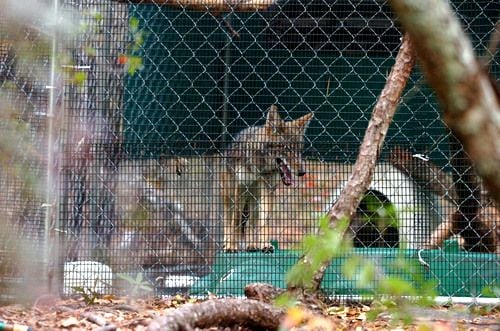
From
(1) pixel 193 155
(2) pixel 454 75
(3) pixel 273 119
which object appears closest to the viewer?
(2) pixel 454 75

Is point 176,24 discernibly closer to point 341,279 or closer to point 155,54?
point 155,54

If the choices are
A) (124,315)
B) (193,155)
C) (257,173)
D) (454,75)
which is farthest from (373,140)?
(454,75)

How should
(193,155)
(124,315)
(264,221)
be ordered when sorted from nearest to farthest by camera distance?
(124,315) → (193,155) → (264,221)

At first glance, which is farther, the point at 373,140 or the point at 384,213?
the point at 373,140

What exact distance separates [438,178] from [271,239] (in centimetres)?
123

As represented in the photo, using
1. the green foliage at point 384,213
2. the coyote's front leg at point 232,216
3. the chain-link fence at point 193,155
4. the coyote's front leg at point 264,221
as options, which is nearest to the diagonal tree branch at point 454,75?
the green foliage at point 384,213

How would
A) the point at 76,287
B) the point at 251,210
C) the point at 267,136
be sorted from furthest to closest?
the point at 267,136 → the point at 251,210 → the point at 76,287

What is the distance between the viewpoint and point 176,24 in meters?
5.30

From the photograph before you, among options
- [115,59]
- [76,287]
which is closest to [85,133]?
[115,59]

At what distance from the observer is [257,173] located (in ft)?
19.1

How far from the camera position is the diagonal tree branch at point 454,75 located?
3.51 feet

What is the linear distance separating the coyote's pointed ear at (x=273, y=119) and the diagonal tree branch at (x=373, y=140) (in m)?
1.81

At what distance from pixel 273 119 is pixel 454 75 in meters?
4.90

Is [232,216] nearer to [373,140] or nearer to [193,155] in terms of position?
[193,155]
